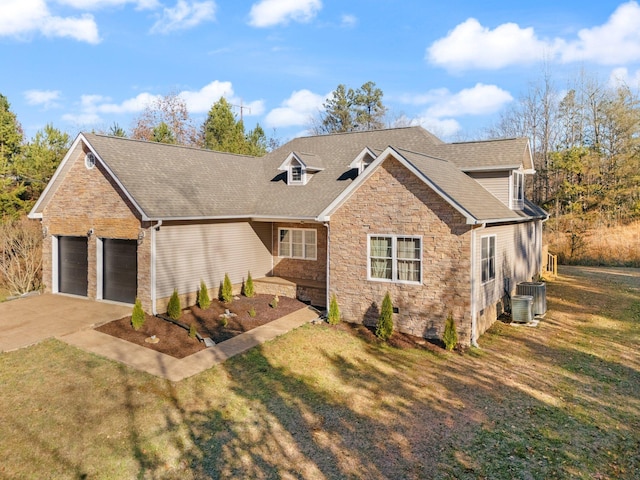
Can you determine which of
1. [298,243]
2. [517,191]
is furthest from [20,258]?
[517,191]

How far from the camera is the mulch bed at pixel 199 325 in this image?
38.0 feet

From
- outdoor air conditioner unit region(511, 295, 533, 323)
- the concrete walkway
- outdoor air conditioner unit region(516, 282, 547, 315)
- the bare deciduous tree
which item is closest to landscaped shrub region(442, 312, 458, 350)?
outdoor air conditioner unit region(511, 295, 533, 323)

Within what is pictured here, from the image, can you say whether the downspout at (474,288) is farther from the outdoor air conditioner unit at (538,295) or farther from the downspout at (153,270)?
the downspout at (153,270)

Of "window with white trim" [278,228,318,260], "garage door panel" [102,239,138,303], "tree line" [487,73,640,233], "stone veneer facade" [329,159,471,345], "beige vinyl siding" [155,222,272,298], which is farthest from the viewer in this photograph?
"tree line" [487,73,640,233]

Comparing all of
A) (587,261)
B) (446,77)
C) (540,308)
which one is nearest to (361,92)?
(446,77)

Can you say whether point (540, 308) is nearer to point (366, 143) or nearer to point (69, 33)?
point (366, 143)

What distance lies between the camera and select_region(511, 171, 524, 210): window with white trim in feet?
54.4

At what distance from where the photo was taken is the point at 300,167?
770 inches

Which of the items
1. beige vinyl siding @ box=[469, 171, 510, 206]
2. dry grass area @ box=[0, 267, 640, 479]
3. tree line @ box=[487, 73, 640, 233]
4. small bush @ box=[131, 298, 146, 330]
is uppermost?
tree line @ box=[487, 73, 640, 233]

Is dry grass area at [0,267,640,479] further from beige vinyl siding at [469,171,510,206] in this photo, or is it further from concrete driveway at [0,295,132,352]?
beige vinyl siding at [469,171,510,206]

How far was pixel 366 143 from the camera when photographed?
20625 mm

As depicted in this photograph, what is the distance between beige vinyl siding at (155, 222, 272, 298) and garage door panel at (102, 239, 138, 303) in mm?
1302

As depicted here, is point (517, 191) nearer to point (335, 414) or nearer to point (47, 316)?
point (335, 414)

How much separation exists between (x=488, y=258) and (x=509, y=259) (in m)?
2.90
